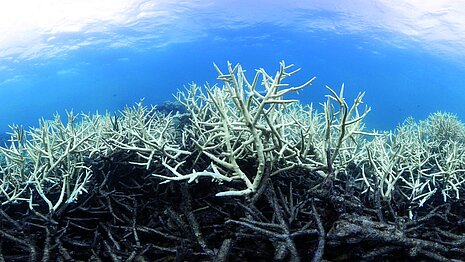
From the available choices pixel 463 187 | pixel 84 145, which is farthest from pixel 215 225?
pixel 463 187

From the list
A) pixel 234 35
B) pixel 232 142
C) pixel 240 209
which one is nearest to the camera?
pixel 240 209

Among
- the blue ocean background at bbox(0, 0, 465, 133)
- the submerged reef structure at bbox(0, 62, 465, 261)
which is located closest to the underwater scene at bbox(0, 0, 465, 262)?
the submerged reef structure at bbox(0, 62, 465, 261)

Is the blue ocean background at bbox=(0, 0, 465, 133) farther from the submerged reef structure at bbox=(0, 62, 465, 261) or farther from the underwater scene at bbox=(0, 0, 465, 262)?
the submerged reef structure at bbox=(0, 62, 465, 261)

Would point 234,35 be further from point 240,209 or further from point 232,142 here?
point 240,209

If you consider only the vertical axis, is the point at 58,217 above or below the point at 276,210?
above

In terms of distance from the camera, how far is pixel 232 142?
140 inches

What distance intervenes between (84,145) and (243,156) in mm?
2419

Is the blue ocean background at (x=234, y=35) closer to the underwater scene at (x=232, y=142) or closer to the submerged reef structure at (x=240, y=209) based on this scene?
the underwater scene at (x=232, y=142)

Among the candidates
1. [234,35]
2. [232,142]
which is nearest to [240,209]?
[232,142]

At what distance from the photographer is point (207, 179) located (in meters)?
3.48

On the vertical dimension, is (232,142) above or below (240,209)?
above

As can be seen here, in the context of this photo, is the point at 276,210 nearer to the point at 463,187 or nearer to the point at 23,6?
the point at 463,187

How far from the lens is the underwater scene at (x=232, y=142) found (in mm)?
2549

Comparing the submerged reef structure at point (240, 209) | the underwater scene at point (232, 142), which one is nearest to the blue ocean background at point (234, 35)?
the underwater scene at point (232, 142)
